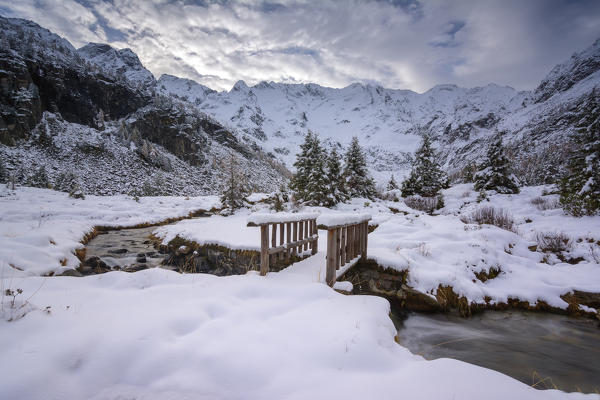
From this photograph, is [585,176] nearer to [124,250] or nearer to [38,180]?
[124,250]

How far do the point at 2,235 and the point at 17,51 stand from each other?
155 ft

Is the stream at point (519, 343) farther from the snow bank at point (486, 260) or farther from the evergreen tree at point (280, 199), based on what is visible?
the evergreen tree at point (280, 199)

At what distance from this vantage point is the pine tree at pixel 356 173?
1755 centimetres

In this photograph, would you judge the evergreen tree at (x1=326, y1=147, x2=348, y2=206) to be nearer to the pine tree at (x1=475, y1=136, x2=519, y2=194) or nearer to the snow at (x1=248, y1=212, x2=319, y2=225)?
the pine tree at (x1=475, y1=136, x2=519, y2=194)

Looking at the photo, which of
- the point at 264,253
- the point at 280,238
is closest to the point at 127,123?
the point at 280,238

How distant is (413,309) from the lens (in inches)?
190

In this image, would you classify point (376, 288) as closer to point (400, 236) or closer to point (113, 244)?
point (400, 236)

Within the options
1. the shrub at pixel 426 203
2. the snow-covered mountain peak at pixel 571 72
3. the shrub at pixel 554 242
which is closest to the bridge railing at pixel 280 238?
the shrub at pixel 554 242

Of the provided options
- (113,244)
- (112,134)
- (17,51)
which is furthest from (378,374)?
(17,51)

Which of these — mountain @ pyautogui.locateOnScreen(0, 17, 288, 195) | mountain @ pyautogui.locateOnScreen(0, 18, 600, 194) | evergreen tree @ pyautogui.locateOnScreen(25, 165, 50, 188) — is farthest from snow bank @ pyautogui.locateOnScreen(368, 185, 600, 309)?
mountain @ pyautogui.locateOnScreen(0, 17, 288, 195)

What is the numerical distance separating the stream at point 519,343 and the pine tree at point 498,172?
13131mm

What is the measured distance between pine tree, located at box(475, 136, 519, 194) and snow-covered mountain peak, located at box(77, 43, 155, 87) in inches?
3708

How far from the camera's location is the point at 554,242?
6453 millimetres

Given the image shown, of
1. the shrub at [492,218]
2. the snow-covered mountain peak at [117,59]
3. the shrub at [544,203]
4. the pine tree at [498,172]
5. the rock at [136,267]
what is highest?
the snow-covered mountain peak at [117,59]
